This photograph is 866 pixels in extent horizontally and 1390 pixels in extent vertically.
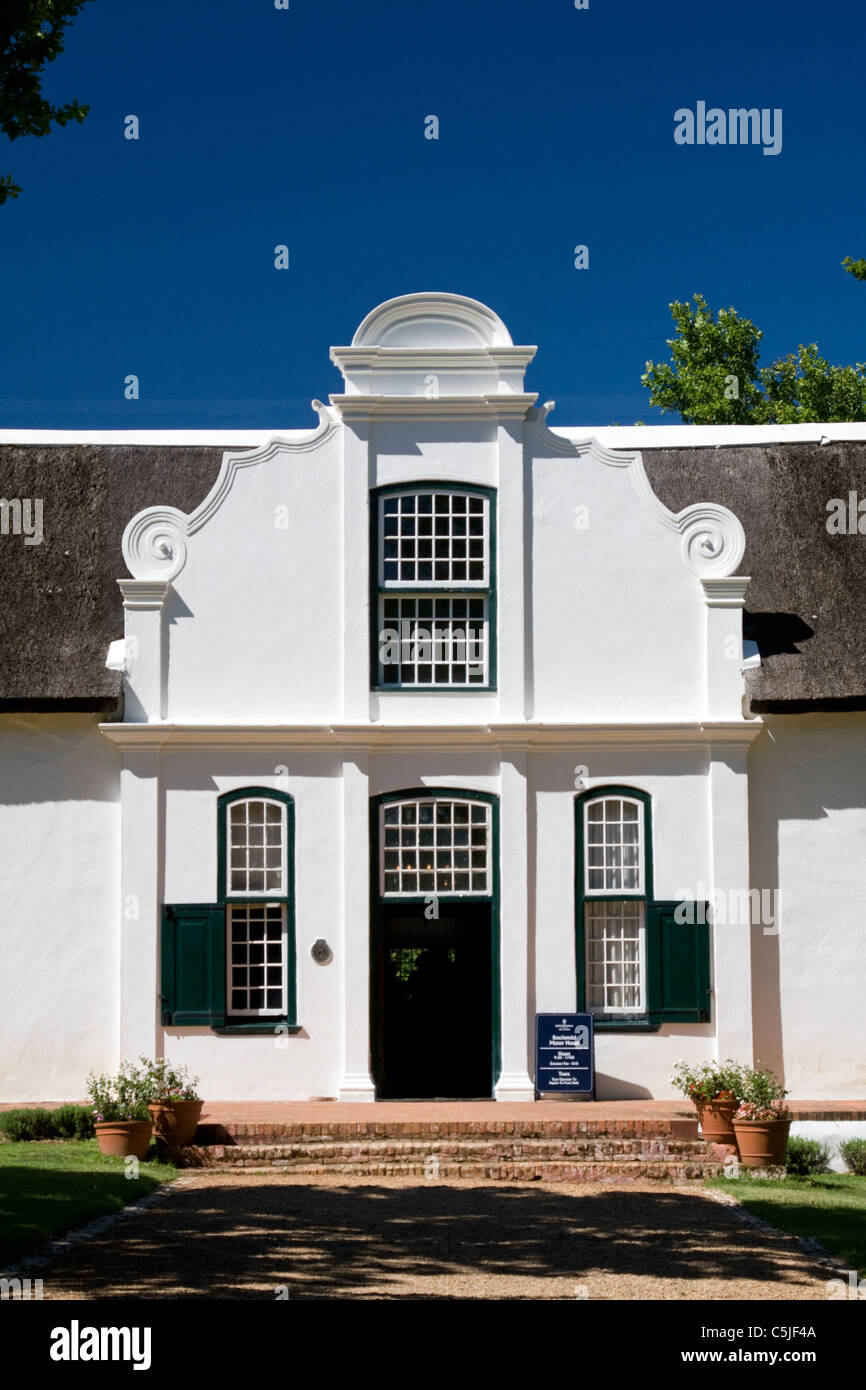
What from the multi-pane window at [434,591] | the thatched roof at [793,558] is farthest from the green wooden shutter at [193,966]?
the thatched roof at [793,558]

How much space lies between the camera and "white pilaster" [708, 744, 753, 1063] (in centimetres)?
1827

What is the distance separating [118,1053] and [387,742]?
4.47m

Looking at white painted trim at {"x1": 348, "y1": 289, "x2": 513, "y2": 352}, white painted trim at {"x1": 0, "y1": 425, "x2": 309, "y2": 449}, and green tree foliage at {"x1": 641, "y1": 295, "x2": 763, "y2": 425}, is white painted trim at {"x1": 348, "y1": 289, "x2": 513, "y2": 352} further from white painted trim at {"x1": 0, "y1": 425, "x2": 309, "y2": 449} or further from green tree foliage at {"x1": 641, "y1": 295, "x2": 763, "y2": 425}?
green tree foliage at {"x1": 641, "y1": 295, "x2": 763, "y2": 425}

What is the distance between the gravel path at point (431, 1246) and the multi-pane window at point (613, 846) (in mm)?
4188

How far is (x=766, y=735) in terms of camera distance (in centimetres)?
1886

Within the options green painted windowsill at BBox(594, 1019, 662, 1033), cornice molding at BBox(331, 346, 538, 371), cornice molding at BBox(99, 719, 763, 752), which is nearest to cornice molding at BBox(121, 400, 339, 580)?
cornice molding at BBox(331, 346, 538, 371)

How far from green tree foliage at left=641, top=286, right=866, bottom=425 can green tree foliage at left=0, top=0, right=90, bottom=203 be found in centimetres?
2688

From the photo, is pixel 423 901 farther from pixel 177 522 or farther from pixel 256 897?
pixel 177 522

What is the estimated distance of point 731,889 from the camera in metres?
18.5

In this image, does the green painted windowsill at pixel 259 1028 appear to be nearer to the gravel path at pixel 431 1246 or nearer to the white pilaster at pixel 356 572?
the gravel path at pixel 431 1246

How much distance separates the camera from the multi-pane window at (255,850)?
18469 mm

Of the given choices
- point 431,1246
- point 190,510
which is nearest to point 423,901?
point 190,510
